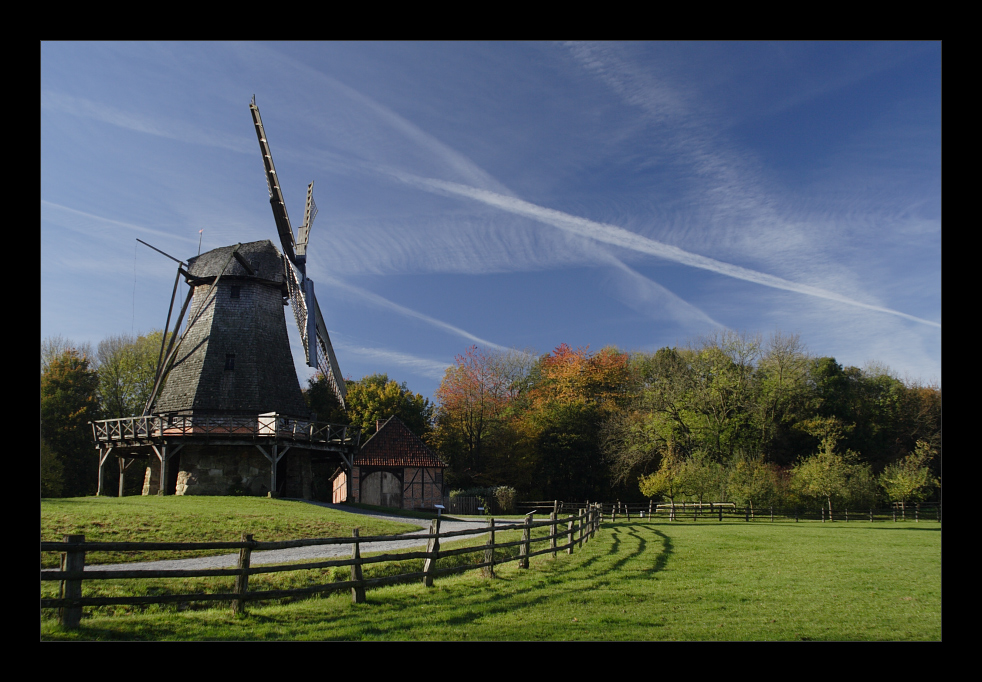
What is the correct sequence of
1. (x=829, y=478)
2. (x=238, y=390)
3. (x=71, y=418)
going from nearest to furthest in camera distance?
(x=238, y=390) → (x=829, y=478) → (x=71, y=418)

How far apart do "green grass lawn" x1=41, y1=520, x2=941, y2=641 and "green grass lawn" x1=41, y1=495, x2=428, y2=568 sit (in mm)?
5446

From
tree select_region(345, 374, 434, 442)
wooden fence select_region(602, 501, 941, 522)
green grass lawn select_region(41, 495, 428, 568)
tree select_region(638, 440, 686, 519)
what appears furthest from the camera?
tree select_region(345, 374, 434, 442)

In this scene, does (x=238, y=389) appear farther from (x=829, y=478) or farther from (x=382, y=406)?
(x=829, y=478)

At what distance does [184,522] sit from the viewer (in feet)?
58.2

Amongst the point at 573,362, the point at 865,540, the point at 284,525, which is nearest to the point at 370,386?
the point at 573,362

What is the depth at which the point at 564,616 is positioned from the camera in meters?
8.16

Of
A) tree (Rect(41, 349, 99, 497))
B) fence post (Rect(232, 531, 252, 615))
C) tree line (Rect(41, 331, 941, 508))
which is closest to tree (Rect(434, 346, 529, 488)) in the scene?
tree line (Rect(41, 331, 941, 508))

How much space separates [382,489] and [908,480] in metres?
31.2

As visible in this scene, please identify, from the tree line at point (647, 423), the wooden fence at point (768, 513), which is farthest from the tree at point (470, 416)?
the wooden fence at point (768, 513)

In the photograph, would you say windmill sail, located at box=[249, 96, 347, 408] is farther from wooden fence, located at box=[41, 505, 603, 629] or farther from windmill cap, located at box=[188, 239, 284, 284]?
wooden fence, located at box=[41, 505, 603, 629]

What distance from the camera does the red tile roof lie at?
1309 inches

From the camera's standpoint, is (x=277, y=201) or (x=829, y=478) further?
(x=829, y=478)

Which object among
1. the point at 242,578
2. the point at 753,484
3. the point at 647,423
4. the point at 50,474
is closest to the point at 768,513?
the point at 753,484
